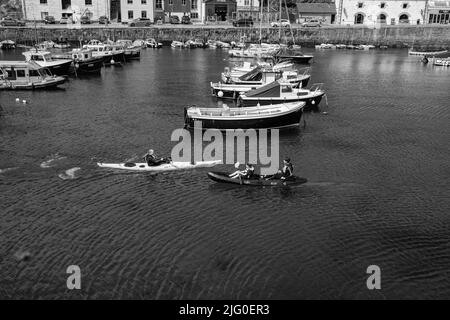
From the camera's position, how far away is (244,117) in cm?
4250

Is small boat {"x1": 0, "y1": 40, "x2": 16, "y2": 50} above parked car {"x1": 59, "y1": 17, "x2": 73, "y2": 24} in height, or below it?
below

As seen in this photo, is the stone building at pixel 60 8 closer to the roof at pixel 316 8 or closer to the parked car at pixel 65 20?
the parked car at pixel 65 20

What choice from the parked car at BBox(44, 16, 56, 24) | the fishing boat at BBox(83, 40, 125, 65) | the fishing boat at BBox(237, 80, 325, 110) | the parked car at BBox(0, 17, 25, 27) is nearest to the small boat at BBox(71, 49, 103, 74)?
the fishing boat at BBox(83, 40, 125, 65)

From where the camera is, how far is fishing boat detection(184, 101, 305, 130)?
140 ft

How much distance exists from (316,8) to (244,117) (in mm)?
98752

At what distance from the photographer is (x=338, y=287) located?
2156cm

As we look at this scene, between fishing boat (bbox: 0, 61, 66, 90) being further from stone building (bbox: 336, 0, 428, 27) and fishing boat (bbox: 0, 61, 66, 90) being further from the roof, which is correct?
stone building (bbox: 336, 0, 428, 27)

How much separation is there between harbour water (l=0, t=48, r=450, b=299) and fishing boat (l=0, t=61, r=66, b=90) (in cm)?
1064

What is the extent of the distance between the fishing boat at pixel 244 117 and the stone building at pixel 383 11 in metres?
90.5

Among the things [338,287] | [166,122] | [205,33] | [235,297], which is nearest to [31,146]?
[166,122]

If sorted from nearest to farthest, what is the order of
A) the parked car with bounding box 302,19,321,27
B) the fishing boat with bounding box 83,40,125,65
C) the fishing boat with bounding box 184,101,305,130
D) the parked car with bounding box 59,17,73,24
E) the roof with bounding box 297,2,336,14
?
the fishing boat with bounding box 184,101,305,130, the fishing boat with bounding box 83,40,125,65, the parked car with bounding box 59,17,73,24, the parked car with bounding box 302,19,321,27, the roof with bounding box 297,2,336,14

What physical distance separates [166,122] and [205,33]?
3184 inches
